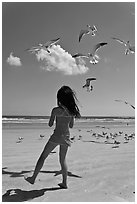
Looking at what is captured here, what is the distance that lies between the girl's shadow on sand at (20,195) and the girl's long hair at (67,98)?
94cm

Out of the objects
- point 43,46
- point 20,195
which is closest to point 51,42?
point 43,46

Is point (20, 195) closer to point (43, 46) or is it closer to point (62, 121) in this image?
point (62, 121)

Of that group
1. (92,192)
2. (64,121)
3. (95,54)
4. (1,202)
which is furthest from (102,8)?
(1,202)

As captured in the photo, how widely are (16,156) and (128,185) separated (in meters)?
2.02

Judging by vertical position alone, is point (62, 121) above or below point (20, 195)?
above

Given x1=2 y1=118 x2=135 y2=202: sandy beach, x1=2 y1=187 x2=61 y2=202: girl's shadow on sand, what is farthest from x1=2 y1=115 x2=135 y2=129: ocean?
x1=2 y1=187 x2=61 y2=202: girl's shadow on sand

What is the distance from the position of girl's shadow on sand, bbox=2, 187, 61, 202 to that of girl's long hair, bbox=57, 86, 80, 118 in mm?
939

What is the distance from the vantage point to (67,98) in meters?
3.43

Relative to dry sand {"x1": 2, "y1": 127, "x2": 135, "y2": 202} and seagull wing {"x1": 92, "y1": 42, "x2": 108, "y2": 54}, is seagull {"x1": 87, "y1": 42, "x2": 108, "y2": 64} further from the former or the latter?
dry sand {"x1": 2, "y1": 127, "x2": 135, "y2": 202}

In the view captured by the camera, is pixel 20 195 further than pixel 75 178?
No

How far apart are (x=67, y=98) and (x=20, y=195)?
115cm

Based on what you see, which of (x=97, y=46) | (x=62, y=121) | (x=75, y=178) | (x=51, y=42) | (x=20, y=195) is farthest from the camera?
(x=97, y=46)

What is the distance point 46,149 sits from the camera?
11.1 ft

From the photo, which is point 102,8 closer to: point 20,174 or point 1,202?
point 20,174
